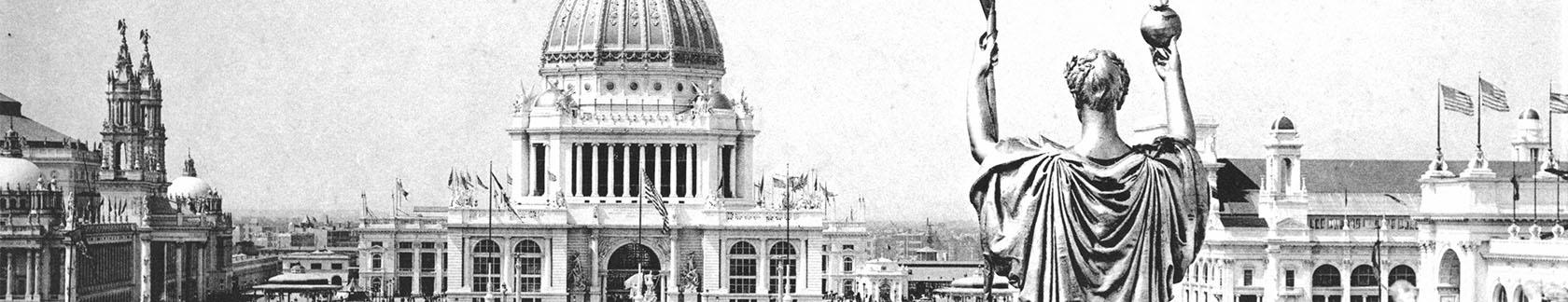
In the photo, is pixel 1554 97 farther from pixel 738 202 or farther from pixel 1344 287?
pixel 738 202

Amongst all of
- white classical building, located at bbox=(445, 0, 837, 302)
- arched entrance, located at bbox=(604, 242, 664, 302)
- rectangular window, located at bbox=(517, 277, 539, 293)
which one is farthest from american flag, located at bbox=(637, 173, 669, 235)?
rectangular window, located at bbox=(517, 277, 539, 293)

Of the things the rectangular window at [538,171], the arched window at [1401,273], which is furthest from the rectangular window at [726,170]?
the arched window at [1401,273]

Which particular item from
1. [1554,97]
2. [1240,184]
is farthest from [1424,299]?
[1240,184]

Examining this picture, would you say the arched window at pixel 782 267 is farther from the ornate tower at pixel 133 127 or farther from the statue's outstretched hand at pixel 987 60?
the statue's outstretched hand at pixel 987 60

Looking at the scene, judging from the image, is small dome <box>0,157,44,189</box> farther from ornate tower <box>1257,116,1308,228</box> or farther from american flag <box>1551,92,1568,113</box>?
american flag <box>1551,92,1568,113</box>

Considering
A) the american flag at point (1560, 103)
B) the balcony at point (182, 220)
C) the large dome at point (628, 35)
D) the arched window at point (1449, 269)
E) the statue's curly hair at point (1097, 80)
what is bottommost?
the arched window at point (1449, 269)
